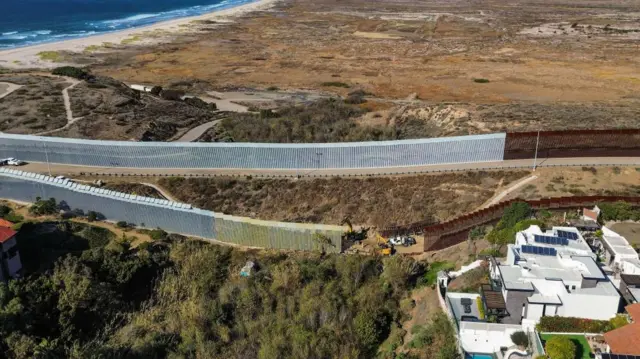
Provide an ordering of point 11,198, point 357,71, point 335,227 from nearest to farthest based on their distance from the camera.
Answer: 1. point 335,227
2. point 11,198
3. point 357,71

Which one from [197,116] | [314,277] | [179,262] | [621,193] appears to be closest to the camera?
[314,277]

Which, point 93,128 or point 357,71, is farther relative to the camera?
point 357,71

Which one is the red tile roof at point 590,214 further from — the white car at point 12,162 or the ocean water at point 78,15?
the ocean water at point 78,15

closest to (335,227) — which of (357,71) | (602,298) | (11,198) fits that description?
(602,298)

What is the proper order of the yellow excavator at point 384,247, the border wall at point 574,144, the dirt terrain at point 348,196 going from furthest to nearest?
1. the border wall at point 574,144
2. the dirt terrain at point 348,196
3. the yellow excavator at point 384,247

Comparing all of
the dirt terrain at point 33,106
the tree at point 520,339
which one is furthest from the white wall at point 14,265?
the tree at point 520,339

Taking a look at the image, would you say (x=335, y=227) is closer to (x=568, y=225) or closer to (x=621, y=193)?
(x=568, y=225)

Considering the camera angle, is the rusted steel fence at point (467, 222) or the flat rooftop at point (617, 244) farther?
the rusted steel fence at point (467, 222)
